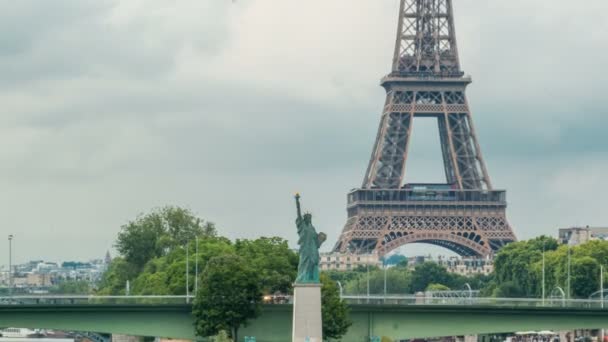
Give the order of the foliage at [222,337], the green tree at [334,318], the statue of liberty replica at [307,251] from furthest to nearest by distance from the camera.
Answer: the green tree at [334,318]
the foliage at [222,337]
the statue of liberty replica at [307,251]

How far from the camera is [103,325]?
103750 millimetres

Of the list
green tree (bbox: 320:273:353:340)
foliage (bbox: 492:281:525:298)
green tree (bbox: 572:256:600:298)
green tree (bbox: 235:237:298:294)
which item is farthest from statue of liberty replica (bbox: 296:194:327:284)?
foliage (bbox: 492:281:525:298)

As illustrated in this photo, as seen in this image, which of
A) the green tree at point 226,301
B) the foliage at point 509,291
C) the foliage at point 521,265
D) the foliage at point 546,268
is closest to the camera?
the green tree at point 226,301

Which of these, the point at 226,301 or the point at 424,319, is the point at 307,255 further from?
the point at 424,319

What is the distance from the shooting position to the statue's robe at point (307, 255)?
310 feet

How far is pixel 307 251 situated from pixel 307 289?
2.02 metres

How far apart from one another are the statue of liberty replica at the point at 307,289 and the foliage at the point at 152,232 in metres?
74.3

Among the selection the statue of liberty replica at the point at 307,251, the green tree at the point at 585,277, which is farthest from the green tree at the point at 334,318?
the green tree at the point at 585,277

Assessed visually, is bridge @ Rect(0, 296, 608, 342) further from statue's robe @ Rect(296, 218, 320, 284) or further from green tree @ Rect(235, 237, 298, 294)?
statue's robe @ Rect(296, 218, 320, 284)

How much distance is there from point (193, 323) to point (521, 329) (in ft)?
62.3

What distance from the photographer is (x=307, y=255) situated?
9462 centimetres

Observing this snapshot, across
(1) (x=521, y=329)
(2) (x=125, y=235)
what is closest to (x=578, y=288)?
(2) (x=125, y=235)

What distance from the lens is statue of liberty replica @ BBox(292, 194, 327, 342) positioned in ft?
305

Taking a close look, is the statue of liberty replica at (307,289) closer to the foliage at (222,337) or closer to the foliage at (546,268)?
the foliage at (222,337)
